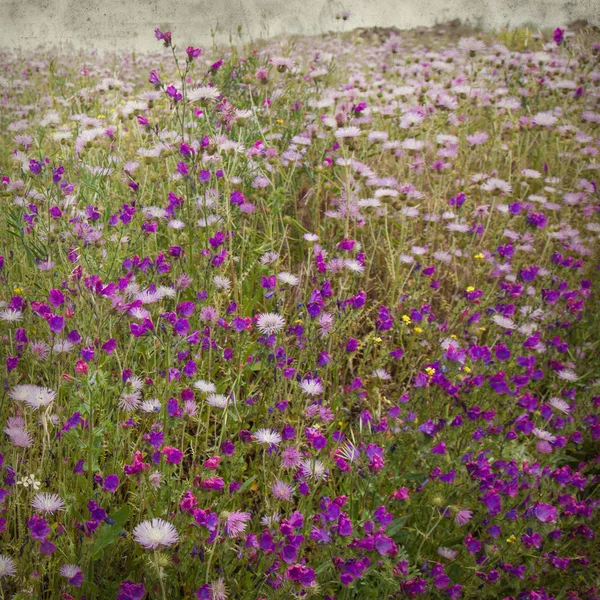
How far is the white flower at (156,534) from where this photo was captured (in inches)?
43.2

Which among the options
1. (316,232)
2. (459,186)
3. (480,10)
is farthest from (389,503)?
(480,10)

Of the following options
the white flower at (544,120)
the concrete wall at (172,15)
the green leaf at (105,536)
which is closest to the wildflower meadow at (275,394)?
the green leaf at (105,536)

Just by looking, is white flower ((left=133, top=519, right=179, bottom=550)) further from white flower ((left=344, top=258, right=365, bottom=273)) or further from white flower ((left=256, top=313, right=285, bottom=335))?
white flower ((left=344, top=258, right=365, bottom=273))

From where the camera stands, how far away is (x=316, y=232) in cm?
262

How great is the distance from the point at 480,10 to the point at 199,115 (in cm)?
369

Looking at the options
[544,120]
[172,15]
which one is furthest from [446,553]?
[172,15]

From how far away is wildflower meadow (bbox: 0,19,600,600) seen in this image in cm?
127

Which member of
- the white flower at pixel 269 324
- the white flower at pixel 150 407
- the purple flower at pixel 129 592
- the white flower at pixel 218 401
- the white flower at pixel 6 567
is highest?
the white flower at pixel 269 324

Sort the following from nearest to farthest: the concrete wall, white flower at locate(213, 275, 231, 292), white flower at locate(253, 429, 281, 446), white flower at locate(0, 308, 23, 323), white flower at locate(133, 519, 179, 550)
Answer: white flower at locate(133, 519, 179, 550) < white flower at locate(253, 429, 281, 446) < white flower at locate(0, 308, 23, 323) < white flower at locate(213, 275, 231, 292) < the concrete wall

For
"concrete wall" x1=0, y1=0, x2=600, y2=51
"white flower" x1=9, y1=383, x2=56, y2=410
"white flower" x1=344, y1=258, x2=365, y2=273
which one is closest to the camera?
"white flower" x1=9, y1=383, x2=56, y2=410

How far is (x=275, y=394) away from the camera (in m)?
1.61

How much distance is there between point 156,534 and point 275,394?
0.56m

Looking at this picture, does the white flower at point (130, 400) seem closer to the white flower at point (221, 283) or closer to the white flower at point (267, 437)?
the white flower at point (267, 437)

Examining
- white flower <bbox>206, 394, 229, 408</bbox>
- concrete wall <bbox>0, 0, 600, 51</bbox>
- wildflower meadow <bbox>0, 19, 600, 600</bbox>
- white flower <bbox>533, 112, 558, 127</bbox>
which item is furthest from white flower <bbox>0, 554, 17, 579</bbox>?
concrete wall <bbox>0, 0, 600, 51</bbox>
